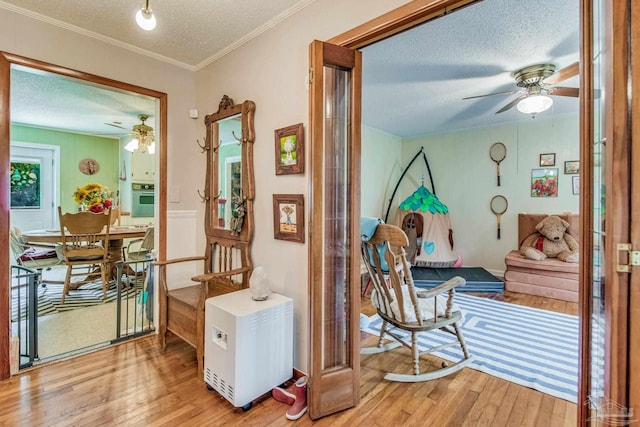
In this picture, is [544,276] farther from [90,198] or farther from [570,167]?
[90,198]

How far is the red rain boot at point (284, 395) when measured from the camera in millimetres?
1760

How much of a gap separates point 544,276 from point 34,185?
8368 millimetres

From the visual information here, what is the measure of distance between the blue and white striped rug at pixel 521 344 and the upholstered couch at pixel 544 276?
65 centimetres

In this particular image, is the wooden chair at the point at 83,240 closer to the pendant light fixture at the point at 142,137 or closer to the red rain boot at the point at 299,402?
the pendant light fixture at the point at 142,137

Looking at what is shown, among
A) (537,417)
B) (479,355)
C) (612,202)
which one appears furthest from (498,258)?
(612,202)

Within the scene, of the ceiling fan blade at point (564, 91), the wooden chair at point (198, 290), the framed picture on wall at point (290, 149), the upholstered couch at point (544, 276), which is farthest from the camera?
the upholstered couch at point (544, 276)

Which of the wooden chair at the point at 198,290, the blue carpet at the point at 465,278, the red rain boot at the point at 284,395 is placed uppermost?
the wooden chair at the point at 198,290

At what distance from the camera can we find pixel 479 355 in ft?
7.69

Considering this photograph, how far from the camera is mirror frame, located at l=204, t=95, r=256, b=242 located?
2304 millimetres

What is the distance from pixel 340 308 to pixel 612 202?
1352 mm

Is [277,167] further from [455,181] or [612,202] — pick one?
[455,181]

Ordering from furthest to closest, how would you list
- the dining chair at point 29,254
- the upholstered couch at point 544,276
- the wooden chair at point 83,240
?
the upholstered couch at point 544,276
the wooden chair at point 83,240
the dining chair at point 29,254

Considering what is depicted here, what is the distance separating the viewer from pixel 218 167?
268cm

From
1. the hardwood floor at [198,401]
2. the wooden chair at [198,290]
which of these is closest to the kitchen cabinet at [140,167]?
the wooden chair at [198,290]
